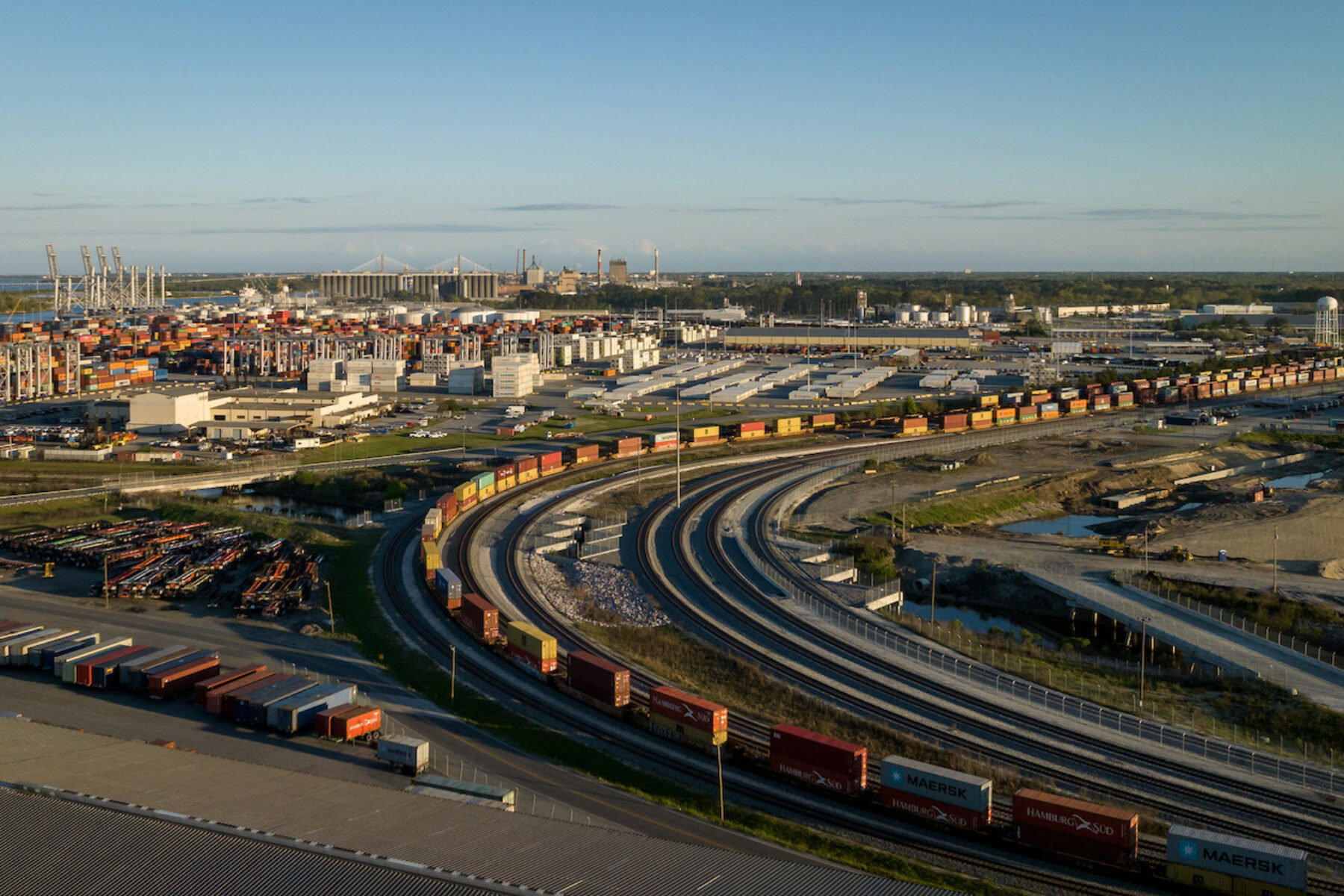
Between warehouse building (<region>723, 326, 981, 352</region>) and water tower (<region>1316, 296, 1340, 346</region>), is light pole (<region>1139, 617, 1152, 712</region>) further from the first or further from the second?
water tower (<region>1316, 296, 1340, 346</region>)

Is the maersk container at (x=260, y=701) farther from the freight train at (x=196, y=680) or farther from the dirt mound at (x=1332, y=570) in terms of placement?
the dirt mound at (x=1332, y=570)

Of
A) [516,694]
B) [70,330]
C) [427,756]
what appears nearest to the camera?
[427,756]

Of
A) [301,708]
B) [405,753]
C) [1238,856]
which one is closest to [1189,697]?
[1238,856]

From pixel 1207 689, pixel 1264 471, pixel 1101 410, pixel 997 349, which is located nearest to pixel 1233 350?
pixel 997 349

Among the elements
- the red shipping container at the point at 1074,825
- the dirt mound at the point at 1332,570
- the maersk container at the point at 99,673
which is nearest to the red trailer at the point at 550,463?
the maersk container at the point at 99,673

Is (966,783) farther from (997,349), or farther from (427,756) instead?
(997,349)

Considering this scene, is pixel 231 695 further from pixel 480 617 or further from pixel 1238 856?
pixel 1238 856
